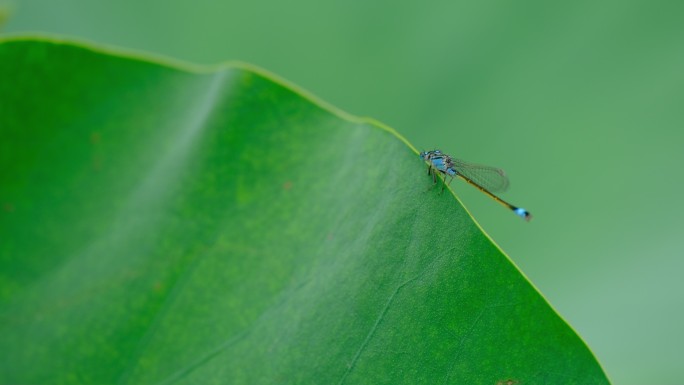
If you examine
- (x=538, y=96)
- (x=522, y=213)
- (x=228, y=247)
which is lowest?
(x=228, y=247)

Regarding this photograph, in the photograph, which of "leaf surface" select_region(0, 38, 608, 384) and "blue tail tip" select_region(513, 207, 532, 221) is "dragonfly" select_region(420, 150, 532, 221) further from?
"leaf surface" select_region(0, 38, 608, 384)

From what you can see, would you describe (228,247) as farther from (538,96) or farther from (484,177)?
(538,96)

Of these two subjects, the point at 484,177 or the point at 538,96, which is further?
the point at 538,96

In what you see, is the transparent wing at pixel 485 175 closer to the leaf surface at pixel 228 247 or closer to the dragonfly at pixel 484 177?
the dragonfly at pixel 484 177

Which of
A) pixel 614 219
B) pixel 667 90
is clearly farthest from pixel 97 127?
pixel 667 90

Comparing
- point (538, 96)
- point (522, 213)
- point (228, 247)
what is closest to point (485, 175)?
point (522, 213)

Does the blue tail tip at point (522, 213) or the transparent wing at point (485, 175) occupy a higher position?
the transparent wing at point (485, 175)

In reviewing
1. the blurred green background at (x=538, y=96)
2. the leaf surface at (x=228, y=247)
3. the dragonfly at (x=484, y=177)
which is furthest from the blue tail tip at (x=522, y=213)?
the leaf surface at (x=228, y=247)
